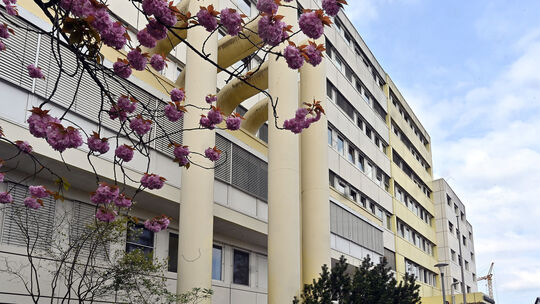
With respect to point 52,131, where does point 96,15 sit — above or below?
above

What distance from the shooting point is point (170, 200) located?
55.7 ft

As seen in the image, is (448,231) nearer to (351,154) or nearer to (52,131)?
(351,154)

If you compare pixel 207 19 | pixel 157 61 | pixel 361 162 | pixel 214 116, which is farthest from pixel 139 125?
pixel 361 162

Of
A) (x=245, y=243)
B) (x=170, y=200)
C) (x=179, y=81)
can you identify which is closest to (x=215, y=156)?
(x=170, y=200)

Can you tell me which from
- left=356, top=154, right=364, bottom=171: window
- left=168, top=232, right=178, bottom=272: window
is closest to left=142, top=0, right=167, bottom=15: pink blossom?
left=168, top=232, right=178, bottom=272: window

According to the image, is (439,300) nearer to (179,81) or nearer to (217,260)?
(217,260)

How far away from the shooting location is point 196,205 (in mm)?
16078

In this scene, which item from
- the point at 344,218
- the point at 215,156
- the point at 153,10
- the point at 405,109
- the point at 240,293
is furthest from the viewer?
the point at 405,109

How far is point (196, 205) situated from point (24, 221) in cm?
444

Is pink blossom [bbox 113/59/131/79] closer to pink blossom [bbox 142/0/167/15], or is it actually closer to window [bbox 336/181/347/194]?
pink blossom [bbox 142/0/167/15]

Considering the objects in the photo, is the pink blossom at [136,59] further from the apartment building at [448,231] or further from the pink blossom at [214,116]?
the apartment building at [448,231]

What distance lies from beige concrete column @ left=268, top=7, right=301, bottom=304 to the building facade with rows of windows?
9 centimetres

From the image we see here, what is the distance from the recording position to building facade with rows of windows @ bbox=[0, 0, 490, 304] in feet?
44.1

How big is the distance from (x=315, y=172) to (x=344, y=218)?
6692 mm
